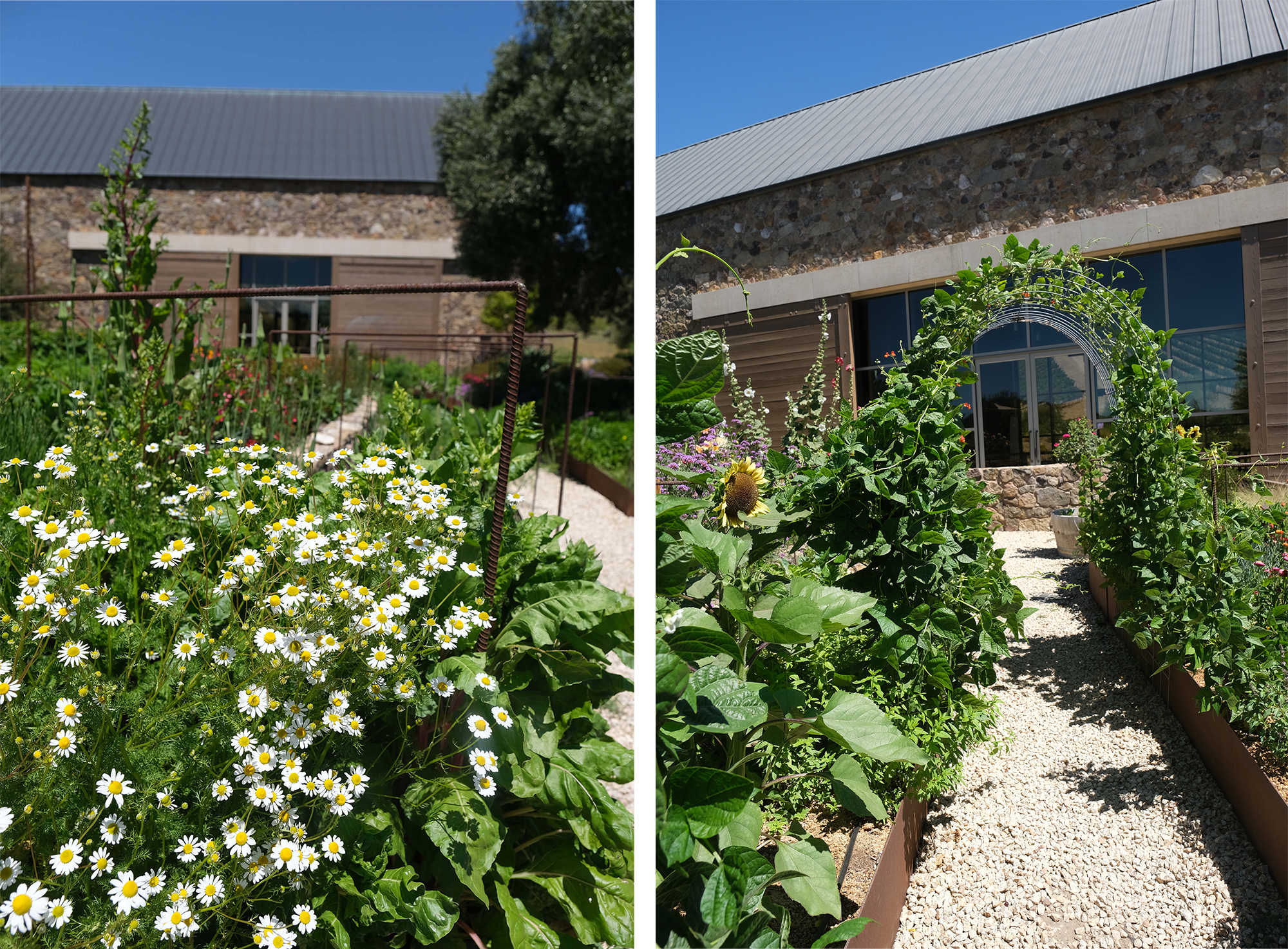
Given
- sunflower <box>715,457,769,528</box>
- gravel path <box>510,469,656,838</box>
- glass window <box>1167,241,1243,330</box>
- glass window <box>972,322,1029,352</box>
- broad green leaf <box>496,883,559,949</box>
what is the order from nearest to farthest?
1. gravel path <box>510,469,656,838</box>
2. broad green leaf <box>496,883,559,949</box>
3. sunflower <box>715,457,769,528</box>
4. glass window <box>1167,241,1243,330</box>
5. glass window <box>972,322,1029,352</box>

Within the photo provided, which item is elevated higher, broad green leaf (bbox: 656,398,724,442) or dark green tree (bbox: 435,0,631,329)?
dark green tree (bbox: 435,0,631,329)

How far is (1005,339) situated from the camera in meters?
7.47

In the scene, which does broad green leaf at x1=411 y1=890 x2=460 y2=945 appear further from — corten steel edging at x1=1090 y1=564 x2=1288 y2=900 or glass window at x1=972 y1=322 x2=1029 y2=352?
glass window at x1=972 y1=322 x2=1029 y2=352

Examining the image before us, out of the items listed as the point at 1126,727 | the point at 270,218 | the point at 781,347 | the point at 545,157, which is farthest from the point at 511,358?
the point at 270,218

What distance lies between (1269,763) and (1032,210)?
5937 mm

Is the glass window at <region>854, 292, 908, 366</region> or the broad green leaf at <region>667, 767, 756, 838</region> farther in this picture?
the glass window at <region>854, 292, 908, 366</region>

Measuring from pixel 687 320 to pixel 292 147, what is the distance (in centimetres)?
990

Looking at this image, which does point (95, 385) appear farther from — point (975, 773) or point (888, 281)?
point (888, 281)

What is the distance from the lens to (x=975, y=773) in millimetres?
2430

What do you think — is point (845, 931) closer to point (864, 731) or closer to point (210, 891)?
point (864, 731)

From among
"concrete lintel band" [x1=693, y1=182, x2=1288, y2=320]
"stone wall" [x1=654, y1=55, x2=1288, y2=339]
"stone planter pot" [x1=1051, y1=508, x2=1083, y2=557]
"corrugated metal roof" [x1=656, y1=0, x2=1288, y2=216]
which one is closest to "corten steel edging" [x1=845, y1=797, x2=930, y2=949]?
"stone planter pot" [x1=1051, y1=508, x2=1083, y2=557]

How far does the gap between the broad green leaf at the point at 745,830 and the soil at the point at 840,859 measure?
0.24m

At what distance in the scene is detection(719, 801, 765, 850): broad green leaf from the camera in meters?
0.94

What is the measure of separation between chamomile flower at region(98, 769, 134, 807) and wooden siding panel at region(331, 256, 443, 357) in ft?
41.5
